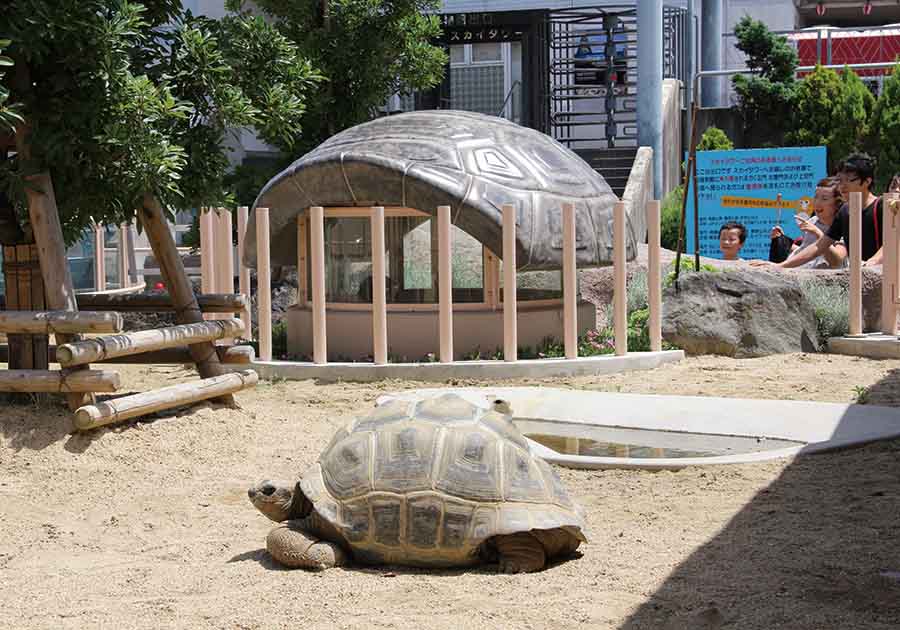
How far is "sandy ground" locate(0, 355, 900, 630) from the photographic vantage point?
4.50 m

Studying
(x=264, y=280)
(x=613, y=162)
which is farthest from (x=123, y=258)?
(x=613, y=162)

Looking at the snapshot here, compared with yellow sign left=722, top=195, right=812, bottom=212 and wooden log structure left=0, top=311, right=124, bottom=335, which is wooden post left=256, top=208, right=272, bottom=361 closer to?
wooden log structure left=0, top=311, right=124, bottom=335

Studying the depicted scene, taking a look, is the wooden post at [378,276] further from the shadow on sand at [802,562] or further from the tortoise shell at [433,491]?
the tortoise shell at [433,491]

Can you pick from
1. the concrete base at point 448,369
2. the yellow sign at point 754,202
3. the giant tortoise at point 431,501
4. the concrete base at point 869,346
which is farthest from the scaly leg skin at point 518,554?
the yellow sign at point 754,202

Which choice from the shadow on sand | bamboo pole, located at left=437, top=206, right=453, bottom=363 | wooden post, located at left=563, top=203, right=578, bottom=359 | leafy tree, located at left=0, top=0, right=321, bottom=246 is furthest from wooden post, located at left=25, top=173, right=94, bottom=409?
wooden post, located at left=563, top=203, right=578, bottom=359

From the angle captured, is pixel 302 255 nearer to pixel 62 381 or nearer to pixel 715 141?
pixel 62 381

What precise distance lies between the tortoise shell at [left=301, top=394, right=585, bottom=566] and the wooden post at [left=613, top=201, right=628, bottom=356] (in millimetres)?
5644

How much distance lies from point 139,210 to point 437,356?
3.41 m

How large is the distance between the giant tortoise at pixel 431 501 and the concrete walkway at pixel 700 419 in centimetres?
173

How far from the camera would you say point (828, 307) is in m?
11.9

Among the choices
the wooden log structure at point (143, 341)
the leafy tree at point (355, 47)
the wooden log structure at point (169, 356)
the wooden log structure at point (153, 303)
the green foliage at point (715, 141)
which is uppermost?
the leafy tree at point (355, 47)

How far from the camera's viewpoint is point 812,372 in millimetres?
10375

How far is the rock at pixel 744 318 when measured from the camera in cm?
1152

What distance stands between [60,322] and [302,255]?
4.53 metres
